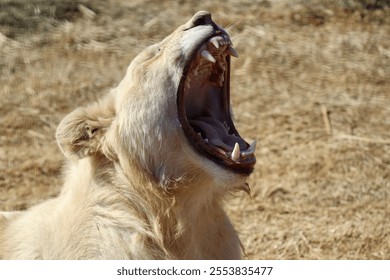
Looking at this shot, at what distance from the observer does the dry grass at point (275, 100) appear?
21.9 ft

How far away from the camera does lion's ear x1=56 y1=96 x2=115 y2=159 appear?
14.8ft

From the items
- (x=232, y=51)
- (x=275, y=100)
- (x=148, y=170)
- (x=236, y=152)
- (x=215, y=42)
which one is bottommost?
(x=275, y=100)

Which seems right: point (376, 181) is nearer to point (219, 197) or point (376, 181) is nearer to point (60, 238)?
point (219, 197)

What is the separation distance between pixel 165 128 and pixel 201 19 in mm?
576

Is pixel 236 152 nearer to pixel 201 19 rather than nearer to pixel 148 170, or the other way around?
pixel 148 170

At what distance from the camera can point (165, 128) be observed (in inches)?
175

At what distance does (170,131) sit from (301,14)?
5.28 metres

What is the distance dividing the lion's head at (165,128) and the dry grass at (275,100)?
194 cm

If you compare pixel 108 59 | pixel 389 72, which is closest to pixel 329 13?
pixel 389 72

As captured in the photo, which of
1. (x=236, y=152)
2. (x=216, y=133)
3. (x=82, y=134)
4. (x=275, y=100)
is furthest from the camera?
(x=275, y=100)

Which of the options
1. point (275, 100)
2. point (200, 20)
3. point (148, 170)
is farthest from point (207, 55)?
point (275, 100)

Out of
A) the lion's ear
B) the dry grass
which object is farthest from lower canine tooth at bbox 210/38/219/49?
the dry grass

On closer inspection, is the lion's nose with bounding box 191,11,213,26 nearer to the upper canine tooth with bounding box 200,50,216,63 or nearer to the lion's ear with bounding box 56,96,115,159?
the upper canine tooth with bounding box 200,50,216,63
